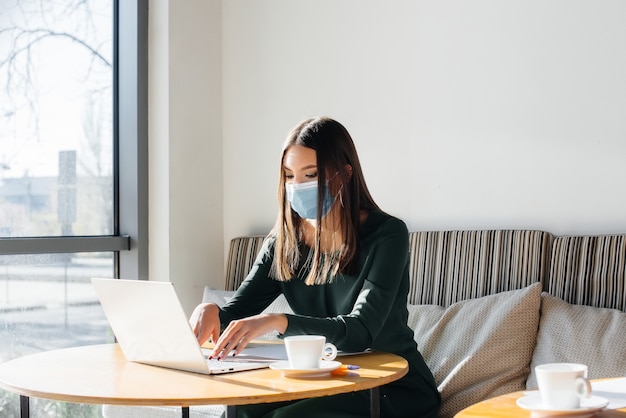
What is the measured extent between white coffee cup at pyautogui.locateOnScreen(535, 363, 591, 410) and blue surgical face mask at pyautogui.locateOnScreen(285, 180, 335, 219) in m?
0.86

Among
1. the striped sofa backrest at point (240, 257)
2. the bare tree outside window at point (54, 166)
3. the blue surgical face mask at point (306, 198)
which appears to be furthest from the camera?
the striped sofa backrest at point (240, 257)

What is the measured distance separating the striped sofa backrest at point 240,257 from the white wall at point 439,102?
0.49 feet

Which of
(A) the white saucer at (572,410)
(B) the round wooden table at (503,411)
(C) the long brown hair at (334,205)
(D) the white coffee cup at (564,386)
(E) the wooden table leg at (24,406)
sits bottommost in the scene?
(E) the wooden table leg at (24,406)

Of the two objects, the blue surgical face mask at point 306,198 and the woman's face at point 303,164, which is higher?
the woman's face at point 303,164

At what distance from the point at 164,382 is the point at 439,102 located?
1.54 m

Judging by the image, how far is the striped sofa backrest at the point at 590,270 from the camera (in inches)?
84.7

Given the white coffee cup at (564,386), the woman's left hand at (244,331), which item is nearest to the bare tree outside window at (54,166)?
the woman's left hand at (244,331)

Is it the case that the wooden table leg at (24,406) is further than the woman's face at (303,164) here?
No

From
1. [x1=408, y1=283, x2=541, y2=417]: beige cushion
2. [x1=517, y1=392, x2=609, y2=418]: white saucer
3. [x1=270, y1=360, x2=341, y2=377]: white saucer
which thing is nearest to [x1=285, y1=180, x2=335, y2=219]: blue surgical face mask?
[x1=270, y1=360, x2=341, y2=377]: white saucer

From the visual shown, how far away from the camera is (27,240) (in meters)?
2.80

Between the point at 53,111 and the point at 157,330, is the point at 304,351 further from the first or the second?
the point at 53,111

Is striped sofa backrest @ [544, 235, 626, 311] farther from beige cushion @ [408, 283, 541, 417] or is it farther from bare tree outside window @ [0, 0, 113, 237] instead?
bare tree outside window @ [0, 0, 113, 237]

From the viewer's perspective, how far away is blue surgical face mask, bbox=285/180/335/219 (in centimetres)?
186

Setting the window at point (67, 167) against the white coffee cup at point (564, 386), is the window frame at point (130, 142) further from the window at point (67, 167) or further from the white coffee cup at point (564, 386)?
the white coffee cup at point (564, 386)
